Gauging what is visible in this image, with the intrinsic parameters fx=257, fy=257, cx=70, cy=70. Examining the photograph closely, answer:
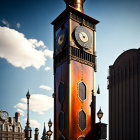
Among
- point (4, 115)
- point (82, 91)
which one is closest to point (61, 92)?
point (82, 91)

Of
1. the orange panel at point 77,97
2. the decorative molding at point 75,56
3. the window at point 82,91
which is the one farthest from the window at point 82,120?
the decorative molding at point 75,56

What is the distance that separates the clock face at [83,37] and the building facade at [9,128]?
52.4 meters

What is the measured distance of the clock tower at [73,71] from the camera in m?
48.3

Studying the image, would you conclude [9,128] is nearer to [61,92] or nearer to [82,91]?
[61,92]

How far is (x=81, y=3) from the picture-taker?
185ft

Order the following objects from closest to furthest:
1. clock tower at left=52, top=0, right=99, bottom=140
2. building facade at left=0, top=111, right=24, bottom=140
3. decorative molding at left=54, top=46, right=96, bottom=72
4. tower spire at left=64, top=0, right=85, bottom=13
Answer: clock tower at left=52, top=0, right=99, bottom=140 → decorative molding at left=54, top=46, right=96, bottom=72 → tower spire at left=64, top=0, right=85, bottom=13 → building facade at left=0, top=111, right=24, bottom=140

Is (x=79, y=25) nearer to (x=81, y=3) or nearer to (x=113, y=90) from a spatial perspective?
(x=81, y=3)

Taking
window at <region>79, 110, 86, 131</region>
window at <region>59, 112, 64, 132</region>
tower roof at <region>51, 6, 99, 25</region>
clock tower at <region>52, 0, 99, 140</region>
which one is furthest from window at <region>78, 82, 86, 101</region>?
tower roof at <region>51, 6, 99, 25</region>

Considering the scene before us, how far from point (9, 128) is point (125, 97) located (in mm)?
46948

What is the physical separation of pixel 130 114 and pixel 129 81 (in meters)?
9.15

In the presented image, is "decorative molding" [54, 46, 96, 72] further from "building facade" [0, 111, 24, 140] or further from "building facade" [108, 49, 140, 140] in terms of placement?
"building facade" [0, 111, 24, 140]

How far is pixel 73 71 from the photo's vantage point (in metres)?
50.0

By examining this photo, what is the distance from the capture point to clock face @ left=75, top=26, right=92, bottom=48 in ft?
171

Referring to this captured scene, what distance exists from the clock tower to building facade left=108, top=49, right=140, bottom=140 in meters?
19.4
